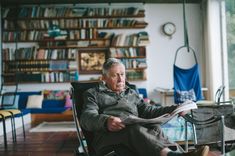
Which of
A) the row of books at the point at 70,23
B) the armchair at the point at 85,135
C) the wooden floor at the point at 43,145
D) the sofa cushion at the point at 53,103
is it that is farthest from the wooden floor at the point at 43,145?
the row of books at the point at 70,23

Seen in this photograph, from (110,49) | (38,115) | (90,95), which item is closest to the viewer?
(90,95)

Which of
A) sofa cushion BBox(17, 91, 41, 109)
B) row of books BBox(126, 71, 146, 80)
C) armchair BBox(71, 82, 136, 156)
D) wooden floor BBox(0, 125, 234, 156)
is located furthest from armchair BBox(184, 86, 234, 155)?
sofa cushion BBox(17, 91, 41, 109)

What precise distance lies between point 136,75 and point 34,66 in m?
2.38

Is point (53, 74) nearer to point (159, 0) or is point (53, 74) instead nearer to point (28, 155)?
point (159, 0)

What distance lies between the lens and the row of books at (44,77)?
22.8 feet

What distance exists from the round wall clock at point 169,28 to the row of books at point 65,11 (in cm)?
63

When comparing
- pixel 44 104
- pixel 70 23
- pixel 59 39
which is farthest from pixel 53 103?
pixel 70 23

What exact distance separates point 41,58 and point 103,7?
6.16 feet

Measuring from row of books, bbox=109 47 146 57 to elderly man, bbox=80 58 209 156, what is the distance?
187 inches

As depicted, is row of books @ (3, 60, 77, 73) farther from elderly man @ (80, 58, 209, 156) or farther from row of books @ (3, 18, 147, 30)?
elderly man @ (80, 58, 209, 156)

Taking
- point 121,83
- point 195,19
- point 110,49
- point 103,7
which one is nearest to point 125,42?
point 110,49

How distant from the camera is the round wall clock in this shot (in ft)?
23.4

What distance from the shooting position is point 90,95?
2.10m

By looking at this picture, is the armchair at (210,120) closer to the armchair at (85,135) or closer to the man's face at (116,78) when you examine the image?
the man's face at (116,78)
